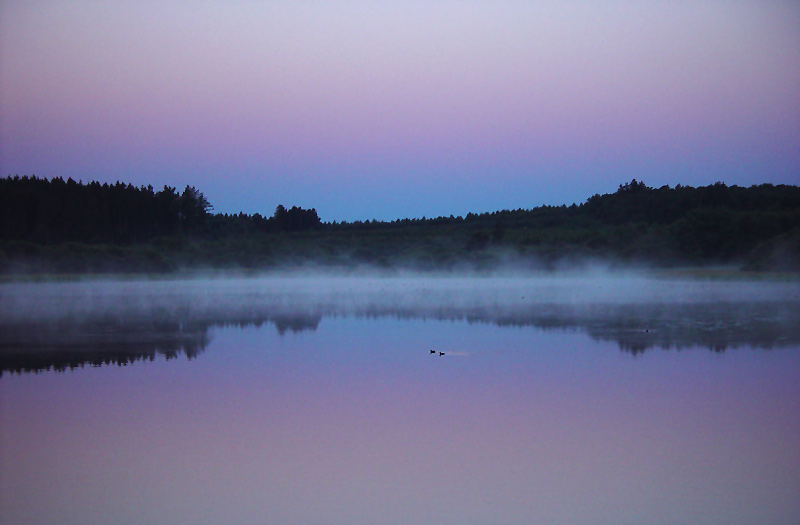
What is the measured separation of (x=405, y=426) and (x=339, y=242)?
3907 cm

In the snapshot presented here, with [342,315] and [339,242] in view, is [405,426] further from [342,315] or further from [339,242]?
[339,242]

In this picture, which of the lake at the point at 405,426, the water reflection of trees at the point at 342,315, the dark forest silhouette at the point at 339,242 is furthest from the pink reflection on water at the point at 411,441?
the dark forest silhouette at the point at 339,242

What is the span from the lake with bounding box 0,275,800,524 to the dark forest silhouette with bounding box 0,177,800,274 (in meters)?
22.6

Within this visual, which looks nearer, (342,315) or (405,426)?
(405,426)

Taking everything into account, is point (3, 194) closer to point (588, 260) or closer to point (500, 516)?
point (588, 260)

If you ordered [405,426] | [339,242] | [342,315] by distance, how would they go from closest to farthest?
[405,426], [342,315], [339,242]

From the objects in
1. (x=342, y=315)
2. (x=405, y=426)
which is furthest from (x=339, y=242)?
(x=405, y=426)

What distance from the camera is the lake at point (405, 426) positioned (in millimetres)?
3744

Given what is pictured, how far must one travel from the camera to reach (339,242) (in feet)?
144

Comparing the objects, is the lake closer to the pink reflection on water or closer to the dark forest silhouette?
the pink reflection on water

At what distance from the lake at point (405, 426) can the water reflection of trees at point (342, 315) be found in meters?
0.09

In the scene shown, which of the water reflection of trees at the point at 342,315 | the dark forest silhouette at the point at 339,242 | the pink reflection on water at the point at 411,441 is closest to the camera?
the pink reflection on water at the point at 411,441

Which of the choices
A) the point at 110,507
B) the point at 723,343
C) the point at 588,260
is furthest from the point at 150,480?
the point at 588,260

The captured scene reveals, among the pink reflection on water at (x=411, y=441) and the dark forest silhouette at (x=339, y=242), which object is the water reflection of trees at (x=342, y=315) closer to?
the pink reflection on water at (x=411, y=441)
